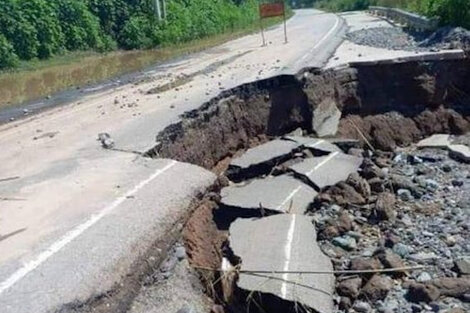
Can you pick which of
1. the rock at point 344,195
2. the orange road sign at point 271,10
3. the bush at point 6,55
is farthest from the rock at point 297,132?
the bush at point 6,55

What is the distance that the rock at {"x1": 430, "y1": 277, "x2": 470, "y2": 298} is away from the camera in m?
4.82

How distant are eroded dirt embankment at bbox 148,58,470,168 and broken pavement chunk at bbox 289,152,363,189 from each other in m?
1.39

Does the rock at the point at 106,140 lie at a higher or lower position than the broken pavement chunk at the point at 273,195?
higher

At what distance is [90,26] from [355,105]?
17.1 meters

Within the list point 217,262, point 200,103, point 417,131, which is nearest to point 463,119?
point 417,131

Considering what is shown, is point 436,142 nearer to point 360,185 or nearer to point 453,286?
point 360,185

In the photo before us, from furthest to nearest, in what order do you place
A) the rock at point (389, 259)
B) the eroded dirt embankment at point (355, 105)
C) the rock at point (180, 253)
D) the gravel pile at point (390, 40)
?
the gravel pile at point (390, 40) → the eroded dirt embankment at point (355, 105) → the rock at point (389, 259) → the rock at point (180, 253)

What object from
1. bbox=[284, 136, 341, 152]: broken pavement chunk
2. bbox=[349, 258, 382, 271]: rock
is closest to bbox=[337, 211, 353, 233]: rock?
bbox=[349, 258, 382, 271]: rock

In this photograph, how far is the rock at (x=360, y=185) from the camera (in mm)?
7148

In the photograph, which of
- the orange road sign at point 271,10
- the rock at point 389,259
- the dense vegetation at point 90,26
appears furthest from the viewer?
the dense vegetation at point 90,26

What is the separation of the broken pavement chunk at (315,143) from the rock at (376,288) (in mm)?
3390

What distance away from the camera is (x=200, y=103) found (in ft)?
29.0

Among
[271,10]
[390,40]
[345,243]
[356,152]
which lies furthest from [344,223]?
[271,10]

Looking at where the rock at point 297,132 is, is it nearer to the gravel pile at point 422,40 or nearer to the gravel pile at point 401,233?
the gravel pile at point 401,233
